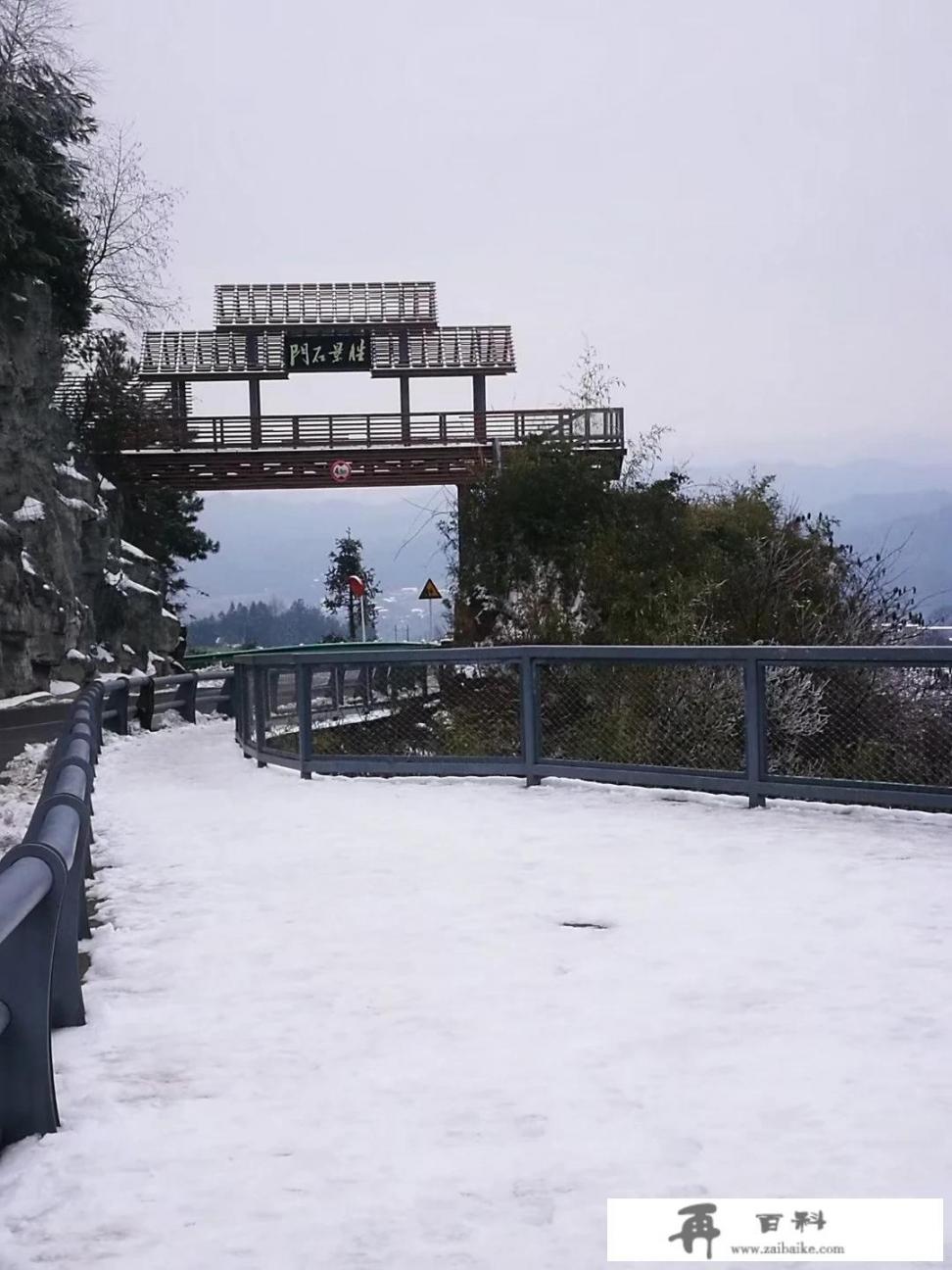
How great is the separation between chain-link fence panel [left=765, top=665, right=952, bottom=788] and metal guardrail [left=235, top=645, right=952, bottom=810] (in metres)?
0.02

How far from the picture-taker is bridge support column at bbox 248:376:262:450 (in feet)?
179

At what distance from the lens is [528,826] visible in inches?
426

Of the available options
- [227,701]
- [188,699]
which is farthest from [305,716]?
[227,701]

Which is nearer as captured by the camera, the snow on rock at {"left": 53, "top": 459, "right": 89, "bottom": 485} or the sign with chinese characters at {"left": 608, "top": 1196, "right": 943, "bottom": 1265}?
the sign with chinese characters at {"left": 608, "top": 1196, "right": 943, "bottom": 1265}

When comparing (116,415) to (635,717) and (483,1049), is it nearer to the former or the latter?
(635,717)

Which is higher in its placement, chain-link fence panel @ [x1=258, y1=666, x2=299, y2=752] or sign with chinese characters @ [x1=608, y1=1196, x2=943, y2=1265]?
chain-link fence panel @ [x1=258, y1=666, x2=299, y2=752]

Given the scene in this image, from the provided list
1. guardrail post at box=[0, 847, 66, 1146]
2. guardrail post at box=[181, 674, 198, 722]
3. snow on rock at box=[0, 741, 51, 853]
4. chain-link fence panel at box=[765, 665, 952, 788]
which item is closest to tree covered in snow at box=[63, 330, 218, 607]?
guardrail post at box=[181, 674, 198, 722]

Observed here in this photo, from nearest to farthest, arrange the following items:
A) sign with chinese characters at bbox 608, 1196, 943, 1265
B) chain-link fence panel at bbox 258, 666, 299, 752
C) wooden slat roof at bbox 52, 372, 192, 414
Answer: sign with chinese characters at bbox 608, 1196, 943, 1265 → chain-link fence panel at bbox 258, 666, 299, 752 → wooden slat roof at bbox 52, 372, 192, 414

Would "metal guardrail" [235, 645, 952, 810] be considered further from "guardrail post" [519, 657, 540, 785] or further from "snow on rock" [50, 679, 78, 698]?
"snow on rock" [50, 679, 78, 698]

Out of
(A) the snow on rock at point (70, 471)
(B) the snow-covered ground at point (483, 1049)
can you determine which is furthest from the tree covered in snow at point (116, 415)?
(B) the snow-covered ground at point (483, 1049)

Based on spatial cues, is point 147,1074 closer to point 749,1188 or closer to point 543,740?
point 749,1188

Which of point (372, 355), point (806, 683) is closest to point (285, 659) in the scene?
point (806, 683)

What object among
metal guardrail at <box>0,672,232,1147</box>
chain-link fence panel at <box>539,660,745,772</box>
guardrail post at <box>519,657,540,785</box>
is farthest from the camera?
guardrail post at <box>519,657,540,785</box>

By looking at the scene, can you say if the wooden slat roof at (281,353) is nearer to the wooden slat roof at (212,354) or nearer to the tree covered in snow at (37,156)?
the wooden slat roof at (212,354)
